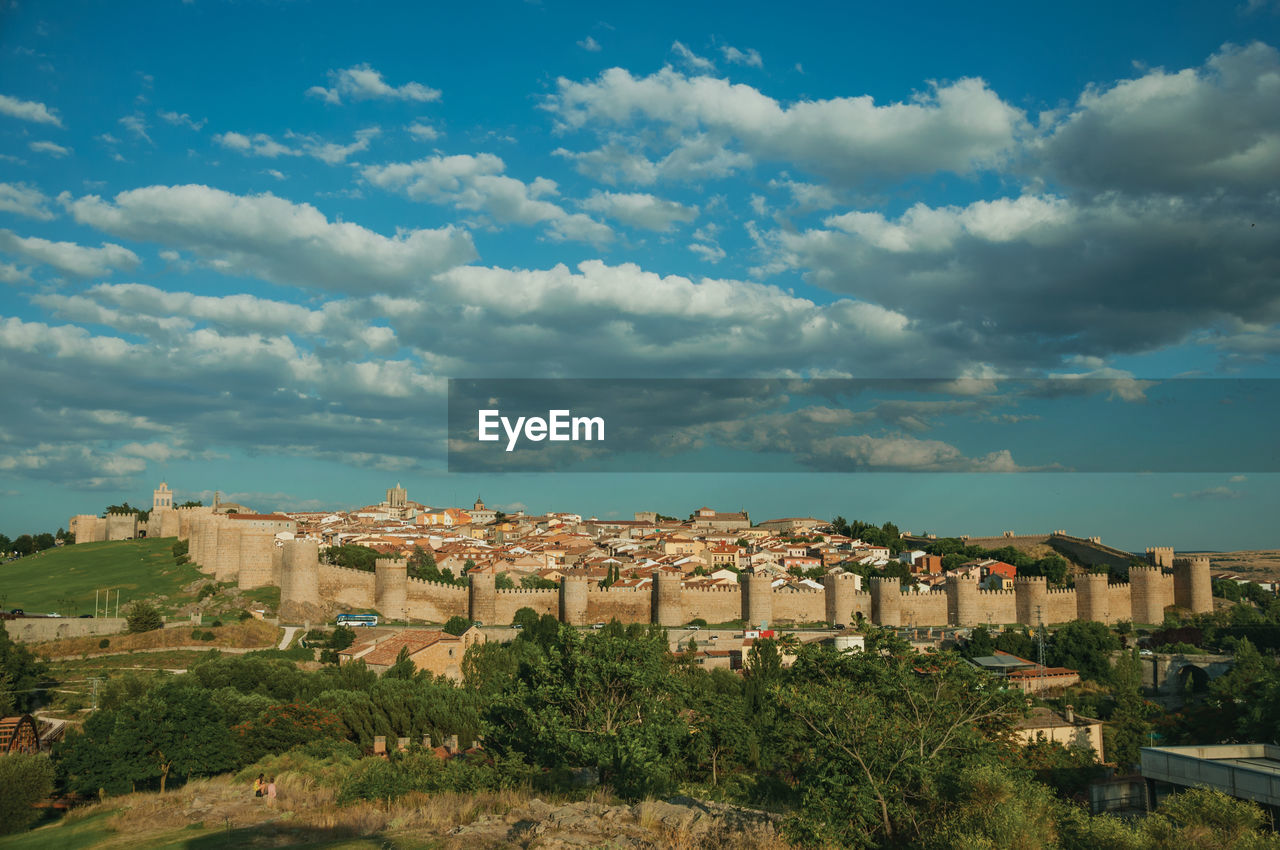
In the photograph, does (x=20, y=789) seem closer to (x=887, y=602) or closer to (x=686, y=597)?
(x=686, y=597)

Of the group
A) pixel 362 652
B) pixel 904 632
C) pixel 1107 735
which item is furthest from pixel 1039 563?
pixel 362 652

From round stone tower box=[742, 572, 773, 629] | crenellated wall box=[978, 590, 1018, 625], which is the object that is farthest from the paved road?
crenellated wall box=[978, 590, 1018, 625]

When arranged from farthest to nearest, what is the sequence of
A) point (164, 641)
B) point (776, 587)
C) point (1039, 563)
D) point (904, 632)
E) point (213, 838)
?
point (1039, 563) < point (776, 587) < point (904, 632) < point (164, 641) < point (213, 838)

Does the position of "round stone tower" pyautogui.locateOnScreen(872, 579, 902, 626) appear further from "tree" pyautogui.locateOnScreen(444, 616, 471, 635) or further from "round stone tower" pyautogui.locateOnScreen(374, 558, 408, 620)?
→ "round stone tower" pyautogui.locateOnScreen(374, 558, 408, 620)

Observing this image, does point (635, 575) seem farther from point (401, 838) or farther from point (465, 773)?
point (401, 838)

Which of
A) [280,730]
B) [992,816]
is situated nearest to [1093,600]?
[280,730]

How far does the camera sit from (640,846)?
8.64 metres

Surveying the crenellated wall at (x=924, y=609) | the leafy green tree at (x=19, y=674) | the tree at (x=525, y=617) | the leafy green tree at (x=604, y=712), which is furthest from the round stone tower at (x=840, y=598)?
the leafy green tree at (x=19, y=674)

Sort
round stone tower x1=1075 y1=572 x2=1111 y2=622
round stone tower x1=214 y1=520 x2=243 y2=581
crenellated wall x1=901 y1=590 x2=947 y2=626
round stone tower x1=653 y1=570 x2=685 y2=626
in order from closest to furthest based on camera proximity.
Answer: round stone tower x1=653 y1=570 x2=685 y2=626, crenellated wall x1=901 y1=590 x2=947 y2=626, round stone tower x1=1075 y1=572 x2=1111 y2=622, round stone tower x1=214 y1=520 x2=243 y2=581

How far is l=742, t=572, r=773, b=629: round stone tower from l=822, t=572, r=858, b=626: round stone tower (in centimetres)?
293

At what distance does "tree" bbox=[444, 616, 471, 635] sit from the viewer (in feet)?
120

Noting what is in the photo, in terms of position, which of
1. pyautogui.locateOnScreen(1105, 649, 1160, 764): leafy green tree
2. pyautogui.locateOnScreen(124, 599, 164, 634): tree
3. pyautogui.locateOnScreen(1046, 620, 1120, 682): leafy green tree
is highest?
pyautogui.locateOnScreen(124, 599, 164, 634): tree

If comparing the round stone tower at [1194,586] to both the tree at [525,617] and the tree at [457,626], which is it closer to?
the tree at [525,617]

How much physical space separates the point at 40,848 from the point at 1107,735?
2499cm
